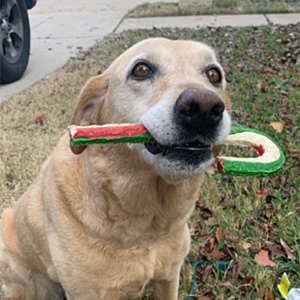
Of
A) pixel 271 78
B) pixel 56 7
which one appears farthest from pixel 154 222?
pixel 56 7

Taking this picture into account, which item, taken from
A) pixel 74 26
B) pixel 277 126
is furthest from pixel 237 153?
pixel 74 26

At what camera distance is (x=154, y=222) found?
6.59ft

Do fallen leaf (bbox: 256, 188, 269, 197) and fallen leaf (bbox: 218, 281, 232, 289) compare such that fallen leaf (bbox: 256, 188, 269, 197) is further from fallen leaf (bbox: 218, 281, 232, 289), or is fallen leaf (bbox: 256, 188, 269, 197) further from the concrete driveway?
the concrete driveway

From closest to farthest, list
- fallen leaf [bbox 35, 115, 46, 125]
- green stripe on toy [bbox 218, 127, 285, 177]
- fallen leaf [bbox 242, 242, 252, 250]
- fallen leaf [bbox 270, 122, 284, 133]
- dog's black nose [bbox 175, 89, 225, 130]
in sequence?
dog's black nose [bbox 175, 89, 225, 130] → green stripe on toy [bbox 218, 127, 285, 177] → fallen leaf [bbox 242, 242, 252, 250] → fallen leaf [bbox 270, 122, 284, 133] → fallen leaf [bbox 35, 115, 46, 125]

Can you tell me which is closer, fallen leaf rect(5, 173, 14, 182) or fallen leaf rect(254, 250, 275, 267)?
fallen leaf rect(254, 250, 275, 267)

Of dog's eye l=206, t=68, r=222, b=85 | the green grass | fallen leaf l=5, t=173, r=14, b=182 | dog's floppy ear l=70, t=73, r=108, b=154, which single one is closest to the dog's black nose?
dog's eye l=206, t=68, r=222, b=85

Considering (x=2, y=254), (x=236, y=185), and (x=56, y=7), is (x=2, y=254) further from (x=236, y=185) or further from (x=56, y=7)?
(x=56, y=7)

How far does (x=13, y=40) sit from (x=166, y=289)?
5311mm

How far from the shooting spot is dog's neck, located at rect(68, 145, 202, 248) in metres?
1.91

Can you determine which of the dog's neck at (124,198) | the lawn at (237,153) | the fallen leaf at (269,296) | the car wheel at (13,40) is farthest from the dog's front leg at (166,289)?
the car wheel at (13,40)

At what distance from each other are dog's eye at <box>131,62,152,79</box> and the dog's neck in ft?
1.38

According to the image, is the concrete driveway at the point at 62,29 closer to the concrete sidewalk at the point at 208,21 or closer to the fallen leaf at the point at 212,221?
the concrete sidewalk at the point at 208,21

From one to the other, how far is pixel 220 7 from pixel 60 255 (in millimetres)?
10544

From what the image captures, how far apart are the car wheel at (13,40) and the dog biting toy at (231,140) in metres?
4.62
